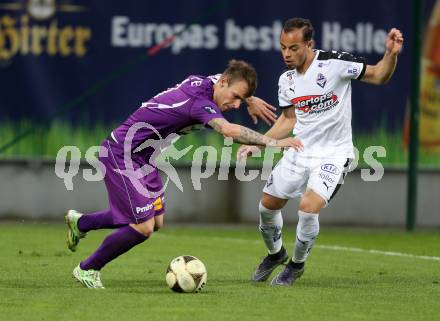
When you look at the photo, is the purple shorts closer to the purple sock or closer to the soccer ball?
the purple sock

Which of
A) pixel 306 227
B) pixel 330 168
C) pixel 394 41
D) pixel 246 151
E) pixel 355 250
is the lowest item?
pixel 355 250

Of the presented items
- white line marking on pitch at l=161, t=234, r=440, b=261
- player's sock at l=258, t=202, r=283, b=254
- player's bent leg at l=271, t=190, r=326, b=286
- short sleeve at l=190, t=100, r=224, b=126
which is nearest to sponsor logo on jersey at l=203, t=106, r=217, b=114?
short sleeve at l=190, t=100, r=224, b=126

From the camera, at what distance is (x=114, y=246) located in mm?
9305

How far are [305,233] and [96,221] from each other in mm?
1844

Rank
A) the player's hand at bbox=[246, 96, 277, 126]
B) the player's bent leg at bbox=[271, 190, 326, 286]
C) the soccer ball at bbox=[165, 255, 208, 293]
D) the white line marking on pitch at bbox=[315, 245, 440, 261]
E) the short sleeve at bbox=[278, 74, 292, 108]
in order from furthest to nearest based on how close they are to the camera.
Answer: the white line marking on pitch at bbox=[315, 245, 440, 261] → the short sleeve at bbox=[278, 74, 292, 108] → the player's bent leg at bbox=[271, 190, 326, 286] → the player's hand at bbox=[246, 96, 277, 126] → the soccer ball at bbox=[165, 255, 208, 293]

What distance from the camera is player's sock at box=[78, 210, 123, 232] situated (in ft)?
33.1

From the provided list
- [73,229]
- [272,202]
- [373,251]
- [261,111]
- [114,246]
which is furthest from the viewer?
[373,251]

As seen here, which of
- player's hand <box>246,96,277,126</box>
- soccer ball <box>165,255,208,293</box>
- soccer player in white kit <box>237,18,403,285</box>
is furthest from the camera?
soccer player in white kit <box>237,18,403,285</box>

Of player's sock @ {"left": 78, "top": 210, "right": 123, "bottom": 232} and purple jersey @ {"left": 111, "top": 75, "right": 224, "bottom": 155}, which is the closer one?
purple jersey @ {"left": 111, "top": 75, "right": 224, "bottom": 155}

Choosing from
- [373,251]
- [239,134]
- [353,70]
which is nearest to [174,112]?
[239,134]

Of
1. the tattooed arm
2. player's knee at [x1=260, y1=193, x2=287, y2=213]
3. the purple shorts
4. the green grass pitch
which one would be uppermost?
the tattooed arm

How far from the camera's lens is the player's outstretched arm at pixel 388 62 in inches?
371

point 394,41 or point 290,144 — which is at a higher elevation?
point 394,41

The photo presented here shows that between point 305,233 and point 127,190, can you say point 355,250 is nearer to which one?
point 305,233
